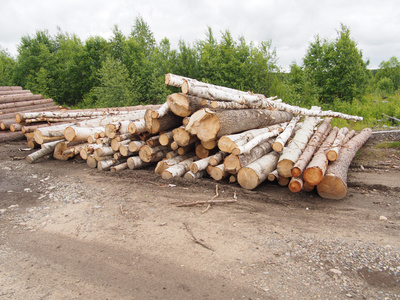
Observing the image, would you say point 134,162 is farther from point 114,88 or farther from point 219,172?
point 114,88

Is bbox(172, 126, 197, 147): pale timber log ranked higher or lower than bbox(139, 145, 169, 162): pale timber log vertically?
higher

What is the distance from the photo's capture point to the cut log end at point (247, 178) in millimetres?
5316

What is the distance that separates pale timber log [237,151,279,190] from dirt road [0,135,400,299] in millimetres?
208

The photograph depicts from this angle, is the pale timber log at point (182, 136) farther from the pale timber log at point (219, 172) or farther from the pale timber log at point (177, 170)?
the pale timber log at point (219, 172)

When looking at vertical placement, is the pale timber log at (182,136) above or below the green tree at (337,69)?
below

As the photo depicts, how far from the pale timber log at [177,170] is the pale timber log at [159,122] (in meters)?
0.97

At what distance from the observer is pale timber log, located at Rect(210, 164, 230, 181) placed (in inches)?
223

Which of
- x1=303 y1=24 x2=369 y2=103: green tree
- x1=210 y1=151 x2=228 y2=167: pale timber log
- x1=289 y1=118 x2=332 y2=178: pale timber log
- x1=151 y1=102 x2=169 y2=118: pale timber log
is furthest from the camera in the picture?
x1=303 y1=24 x2=369 y2=103: green tree

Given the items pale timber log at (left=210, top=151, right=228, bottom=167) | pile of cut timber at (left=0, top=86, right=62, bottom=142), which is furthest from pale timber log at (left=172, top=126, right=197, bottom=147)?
pile of cut timber at (left=0, top=86, right=62, bottom=142)

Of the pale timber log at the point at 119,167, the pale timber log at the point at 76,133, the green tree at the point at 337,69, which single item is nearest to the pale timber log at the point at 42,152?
the pale timber log at the point at 76,133

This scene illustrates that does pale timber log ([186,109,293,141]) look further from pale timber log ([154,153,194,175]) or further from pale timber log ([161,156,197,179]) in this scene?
pale timber log ([154,153,194,175])

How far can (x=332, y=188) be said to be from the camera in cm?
490

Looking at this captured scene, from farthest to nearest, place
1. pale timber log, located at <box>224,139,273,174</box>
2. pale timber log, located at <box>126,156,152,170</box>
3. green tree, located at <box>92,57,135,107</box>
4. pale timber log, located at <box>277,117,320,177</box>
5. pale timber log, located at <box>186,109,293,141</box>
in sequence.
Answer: green tree, located at <box>92,57,135,107</box>, pale timber log, located at <box>126,156,152,170</box>, pale timber log, located at <box>186,109,293,141</box>, pale timber log, located at <box>224,139,273,174</box>, pale timber log, located at <box>277,117,320,177</box>

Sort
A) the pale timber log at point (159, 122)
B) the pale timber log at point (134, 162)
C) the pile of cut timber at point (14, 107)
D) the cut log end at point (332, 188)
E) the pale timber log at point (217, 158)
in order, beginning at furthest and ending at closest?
the pile of cut timber at point (14, 107)
the pale timber log at point (134, 162)
the pale timber log at point (159, 122)
the pale timber log at point (217, 158)
the cut log end at point (332, 188)
